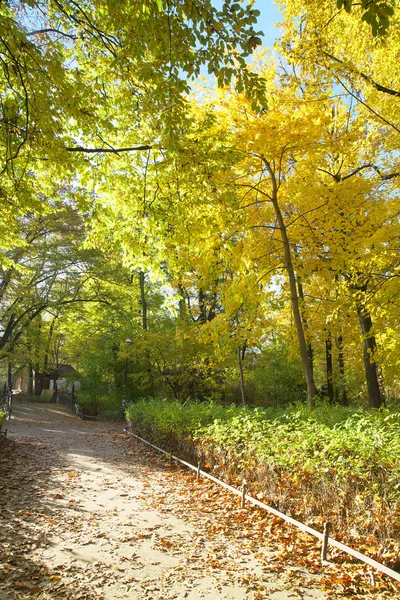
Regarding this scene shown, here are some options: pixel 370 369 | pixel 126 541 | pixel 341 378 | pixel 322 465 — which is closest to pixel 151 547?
pixel 126 541

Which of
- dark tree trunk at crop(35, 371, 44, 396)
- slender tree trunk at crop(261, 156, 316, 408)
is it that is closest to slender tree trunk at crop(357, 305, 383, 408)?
slender tree trunk at crop(261, 156, 316, 408)

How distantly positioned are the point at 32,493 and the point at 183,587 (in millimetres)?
4136

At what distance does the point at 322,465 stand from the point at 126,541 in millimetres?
2535

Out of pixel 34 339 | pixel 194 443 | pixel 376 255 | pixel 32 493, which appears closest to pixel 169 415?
pixel 194 443

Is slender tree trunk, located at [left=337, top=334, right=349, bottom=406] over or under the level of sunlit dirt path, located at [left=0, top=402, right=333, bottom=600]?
over

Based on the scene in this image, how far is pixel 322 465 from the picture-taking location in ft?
16.2

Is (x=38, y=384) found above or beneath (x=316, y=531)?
above

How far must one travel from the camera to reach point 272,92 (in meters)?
8.18

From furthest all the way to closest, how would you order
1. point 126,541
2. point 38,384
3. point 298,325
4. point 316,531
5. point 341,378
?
1. point 38,384
2. point 341,378
3. point 298,325
4. point 126,541
5. point 316,531

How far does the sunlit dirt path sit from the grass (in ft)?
1.98

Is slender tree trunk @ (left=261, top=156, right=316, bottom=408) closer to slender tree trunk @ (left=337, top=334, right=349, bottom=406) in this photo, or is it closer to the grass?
the grass

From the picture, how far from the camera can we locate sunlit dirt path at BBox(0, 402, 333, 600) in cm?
377

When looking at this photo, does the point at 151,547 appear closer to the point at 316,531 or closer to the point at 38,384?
the point at 316,531

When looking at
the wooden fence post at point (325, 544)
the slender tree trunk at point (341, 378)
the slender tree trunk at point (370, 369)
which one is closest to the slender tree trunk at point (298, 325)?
the wooden fence post at point (325, 544)
